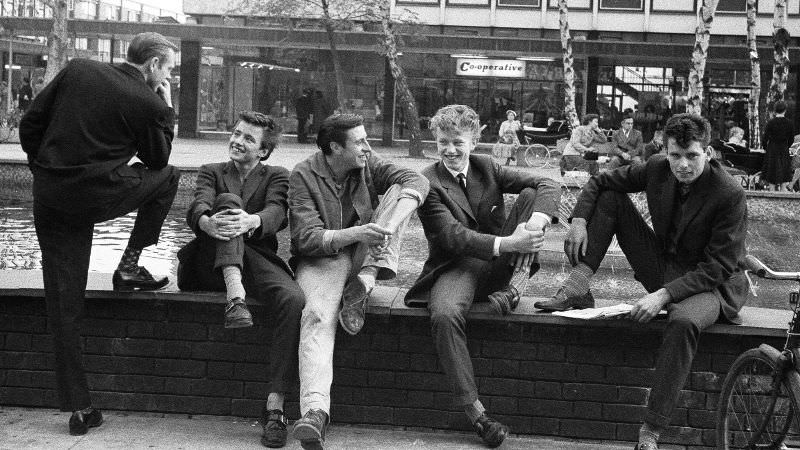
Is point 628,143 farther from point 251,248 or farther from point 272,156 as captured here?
point 251,248

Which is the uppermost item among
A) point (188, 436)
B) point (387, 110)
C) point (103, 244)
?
point (387, 110)

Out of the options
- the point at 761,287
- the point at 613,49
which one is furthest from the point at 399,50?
the point at 761,287

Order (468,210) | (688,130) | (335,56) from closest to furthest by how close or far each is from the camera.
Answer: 1. (688,130)
2. (468,210)
3. (335,56)

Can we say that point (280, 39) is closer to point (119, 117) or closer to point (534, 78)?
point (534, 78)

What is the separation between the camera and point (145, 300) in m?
5.77

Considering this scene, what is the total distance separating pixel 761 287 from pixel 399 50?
31699mm

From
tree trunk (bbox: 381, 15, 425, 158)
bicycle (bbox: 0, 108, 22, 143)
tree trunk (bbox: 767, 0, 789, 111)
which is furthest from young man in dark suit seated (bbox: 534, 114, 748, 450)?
tree trunk (bbox: 381, 15, 425, 158)

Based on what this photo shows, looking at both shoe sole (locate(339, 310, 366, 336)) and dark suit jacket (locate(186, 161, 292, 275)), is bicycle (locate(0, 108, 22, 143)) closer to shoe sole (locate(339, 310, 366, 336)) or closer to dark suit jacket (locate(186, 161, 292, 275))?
dark suit jacket (locate(186, 161, 292, 275))

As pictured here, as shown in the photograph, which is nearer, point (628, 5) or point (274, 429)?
point (274, 429)

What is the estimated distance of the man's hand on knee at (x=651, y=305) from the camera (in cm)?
532

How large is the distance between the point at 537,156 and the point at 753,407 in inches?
1104

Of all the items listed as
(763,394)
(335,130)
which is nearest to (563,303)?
(763,394)

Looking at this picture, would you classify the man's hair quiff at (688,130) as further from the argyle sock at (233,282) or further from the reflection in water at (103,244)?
the reflection in water at (103,244)

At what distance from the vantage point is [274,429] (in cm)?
534
